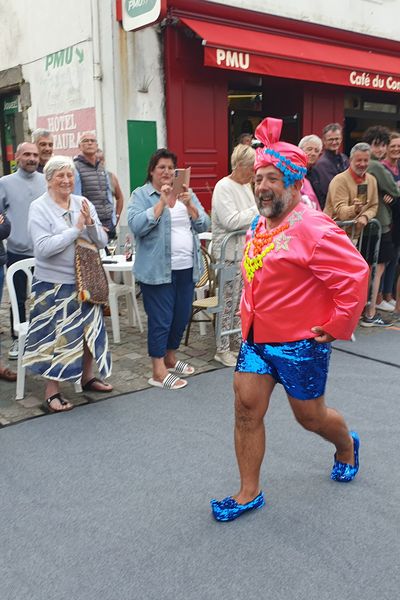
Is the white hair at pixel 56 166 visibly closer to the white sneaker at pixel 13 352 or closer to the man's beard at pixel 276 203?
the man's beard at pixel 276 203

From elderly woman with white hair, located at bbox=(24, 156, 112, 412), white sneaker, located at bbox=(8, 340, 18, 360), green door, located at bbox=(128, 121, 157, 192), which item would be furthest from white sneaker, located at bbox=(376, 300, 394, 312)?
white sneaker, located at bbox=(8, 340, 18, 360)

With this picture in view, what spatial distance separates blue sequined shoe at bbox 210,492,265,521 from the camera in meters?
2.77

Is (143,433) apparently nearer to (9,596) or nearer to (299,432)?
(299,432)

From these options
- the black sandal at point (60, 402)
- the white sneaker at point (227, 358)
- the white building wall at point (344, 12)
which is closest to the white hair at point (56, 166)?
the black sandal at point (60, 402)

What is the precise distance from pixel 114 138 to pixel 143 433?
476cm

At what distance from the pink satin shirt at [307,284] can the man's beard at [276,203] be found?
5 centimetres

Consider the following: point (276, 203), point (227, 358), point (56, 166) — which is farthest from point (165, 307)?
point (276, 203)

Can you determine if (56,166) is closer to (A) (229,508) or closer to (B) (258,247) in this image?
(B) (258,247)

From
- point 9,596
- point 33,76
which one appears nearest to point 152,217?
point 9,596

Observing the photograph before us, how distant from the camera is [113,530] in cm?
273

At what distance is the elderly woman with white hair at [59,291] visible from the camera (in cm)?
387

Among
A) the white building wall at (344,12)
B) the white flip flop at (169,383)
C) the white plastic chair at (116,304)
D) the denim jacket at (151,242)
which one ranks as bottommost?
the white flip flop at (169,383)

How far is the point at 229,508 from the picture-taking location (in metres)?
2.78

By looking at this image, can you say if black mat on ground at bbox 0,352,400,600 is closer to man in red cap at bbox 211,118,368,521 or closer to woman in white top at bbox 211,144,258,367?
man in red cap at bbox 211,118,368,521
